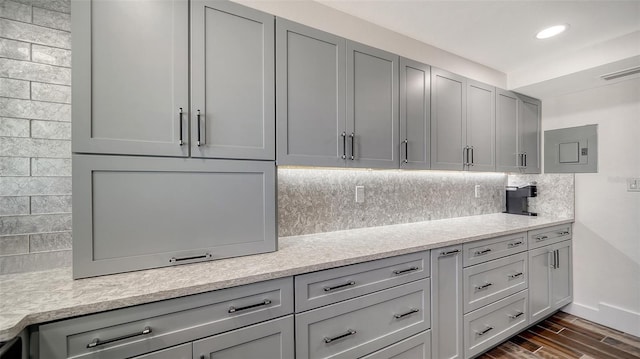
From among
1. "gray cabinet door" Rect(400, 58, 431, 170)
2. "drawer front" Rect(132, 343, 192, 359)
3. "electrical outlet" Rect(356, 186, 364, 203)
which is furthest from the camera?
"electrical outlet" Rect(356, 186, 364, 203)

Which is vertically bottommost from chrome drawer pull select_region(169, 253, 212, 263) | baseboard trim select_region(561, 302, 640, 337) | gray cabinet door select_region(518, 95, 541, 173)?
baseboard trim select_region(561, 302, 640, 337)

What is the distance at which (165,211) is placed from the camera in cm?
120

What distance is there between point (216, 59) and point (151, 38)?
28cm

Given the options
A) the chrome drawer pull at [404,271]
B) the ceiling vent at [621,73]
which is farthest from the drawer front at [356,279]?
the ceiling vent at [621,73]

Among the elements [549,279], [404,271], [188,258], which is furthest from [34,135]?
[549,279]

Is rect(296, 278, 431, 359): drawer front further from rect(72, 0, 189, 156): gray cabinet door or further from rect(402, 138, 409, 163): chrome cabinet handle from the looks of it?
rect(72, 0, 189, 156): gray cabinet door

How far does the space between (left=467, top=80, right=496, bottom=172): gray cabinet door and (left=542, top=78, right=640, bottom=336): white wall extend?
3.24 feet

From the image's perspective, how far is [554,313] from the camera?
2.71 m

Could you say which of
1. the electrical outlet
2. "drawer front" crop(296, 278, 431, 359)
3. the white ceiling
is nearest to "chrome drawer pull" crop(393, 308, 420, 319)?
"drawer front" crop(296, 278, 431, 359)

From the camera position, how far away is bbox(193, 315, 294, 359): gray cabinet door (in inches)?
41.3

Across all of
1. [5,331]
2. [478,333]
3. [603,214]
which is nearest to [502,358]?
[478,333]

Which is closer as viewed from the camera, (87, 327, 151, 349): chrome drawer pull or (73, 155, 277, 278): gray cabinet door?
(87, 327, 151, 349): chrome drawer pull

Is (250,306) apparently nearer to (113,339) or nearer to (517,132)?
(113,339)

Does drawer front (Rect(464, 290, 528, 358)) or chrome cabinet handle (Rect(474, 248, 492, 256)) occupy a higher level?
chrome cabinet handle (Rect(474, 248, 492, 256))
